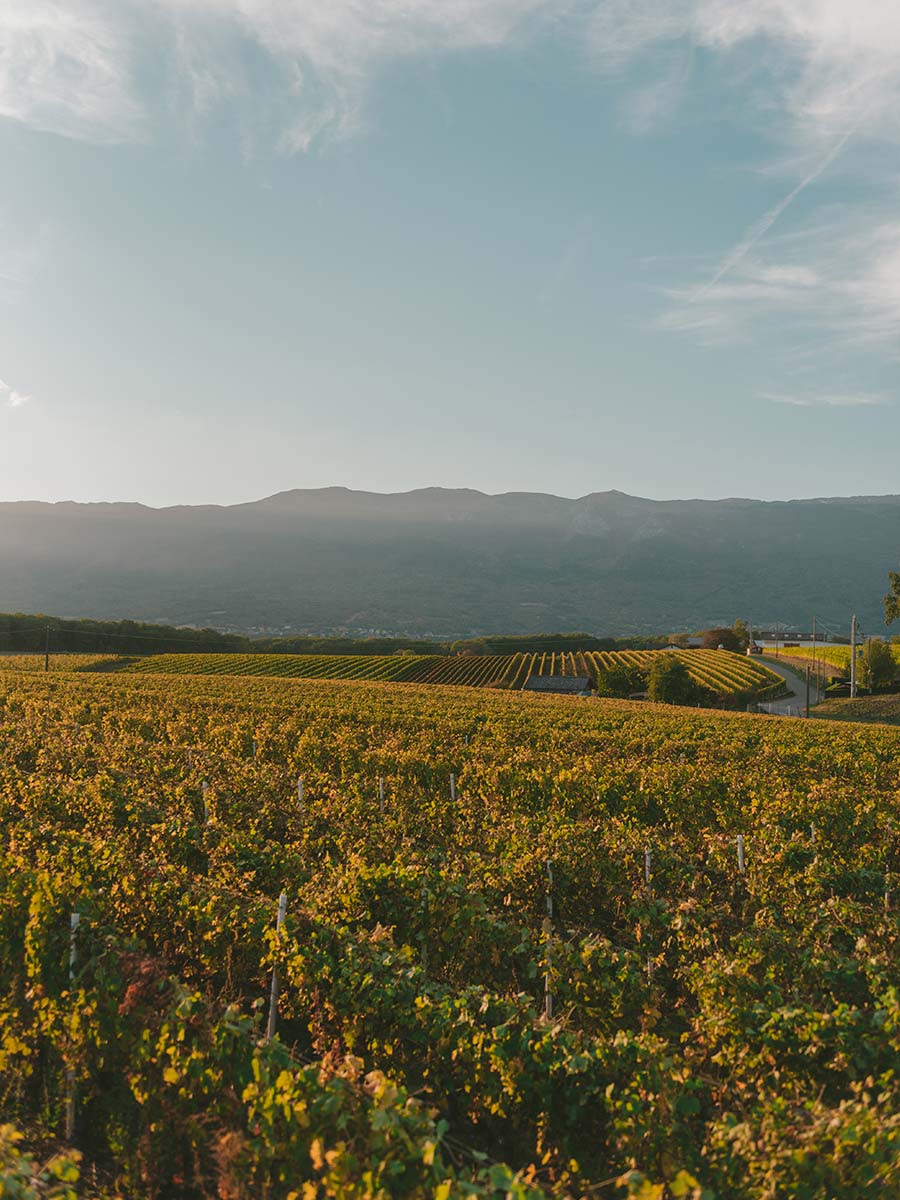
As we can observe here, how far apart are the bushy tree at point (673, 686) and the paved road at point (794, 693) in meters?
6.69

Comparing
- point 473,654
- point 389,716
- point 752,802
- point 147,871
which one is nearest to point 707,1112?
point 147,871

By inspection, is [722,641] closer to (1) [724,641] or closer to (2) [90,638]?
(1) [724,641]

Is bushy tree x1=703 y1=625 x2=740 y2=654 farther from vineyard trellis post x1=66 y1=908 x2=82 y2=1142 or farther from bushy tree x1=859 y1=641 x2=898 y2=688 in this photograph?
Answer: vineyard trellis post x1=66 y1=908 x2=82 y2=1142

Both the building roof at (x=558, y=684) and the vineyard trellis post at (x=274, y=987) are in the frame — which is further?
the building roof at (x=558, y=684)

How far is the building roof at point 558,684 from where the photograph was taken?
274 ft

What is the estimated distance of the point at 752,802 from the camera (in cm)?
1433

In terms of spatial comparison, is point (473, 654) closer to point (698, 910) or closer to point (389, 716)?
point (389, 716)

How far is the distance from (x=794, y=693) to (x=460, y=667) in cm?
4082

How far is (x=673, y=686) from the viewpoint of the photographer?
72.5m

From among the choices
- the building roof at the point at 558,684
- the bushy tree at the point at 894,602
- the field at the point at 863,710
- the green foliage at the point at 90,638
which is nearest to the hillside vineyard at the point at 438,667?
the building roof at the point at 558,684

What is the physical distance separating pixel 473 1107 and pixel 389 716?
2138cm

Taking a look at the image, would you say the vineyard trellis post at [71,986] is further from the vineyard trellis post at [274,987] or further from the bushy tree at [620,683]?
the bushy tree at [620,683]

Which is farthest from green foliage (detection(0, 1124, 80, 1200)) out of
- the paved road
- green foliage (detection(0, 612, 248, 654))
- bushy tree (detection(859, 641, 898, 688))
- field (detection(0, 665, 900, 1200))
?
green foliage (detection(0, 612, 248, 654))

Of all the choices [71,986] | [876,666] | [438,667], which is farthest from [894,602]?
[71,986]
